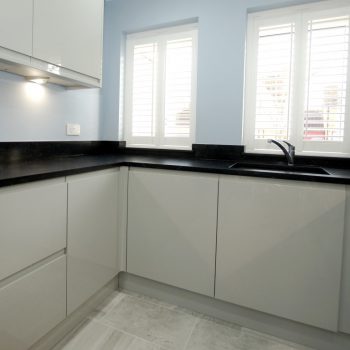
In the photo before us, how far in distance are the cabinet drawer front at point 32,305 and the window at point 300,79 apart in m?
1.59

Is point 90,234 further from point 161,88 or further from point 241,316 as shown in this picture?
point 161,88

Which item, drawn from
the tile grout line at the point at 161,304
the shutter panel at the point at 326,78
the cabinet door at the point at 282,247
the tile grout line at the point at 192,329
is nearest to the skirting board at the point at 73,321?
the tile grout line at the point at 161,304

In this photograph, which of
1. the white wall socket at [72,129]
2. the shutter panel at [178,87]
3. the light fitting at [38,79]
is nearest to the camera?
the light fitting at [38,79]

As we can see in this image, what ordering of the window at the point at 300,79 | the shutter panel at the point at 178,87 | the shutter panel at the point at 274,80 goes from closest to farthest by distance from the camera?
the window at the point at 300,79 < the shutter panel at the point at 274,80 < the shutter panel at the point at 178,87

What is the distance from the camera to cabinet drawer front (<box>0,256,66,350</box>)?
1125 millimetres

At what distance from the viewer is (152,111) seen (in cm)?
247

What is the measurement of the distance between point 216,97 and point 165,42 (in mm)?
722

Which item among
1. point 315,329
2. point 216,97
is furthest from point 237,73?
point 315,329

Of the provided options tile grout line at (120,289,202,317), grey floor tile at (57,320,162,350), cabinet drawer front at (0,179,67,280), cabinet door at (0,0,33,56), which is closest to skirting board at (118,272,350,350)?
tile grout line at (120,289,202,317)

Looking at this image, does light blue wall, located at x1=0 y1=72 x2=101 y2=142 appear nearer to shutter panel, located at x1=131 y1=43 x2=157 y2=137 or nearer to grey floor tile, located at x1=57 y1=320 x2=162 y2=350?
shutter panel, located at x1=131 y1=43 x2=157 y2=137

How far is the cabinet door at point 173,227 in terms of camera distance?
1.65 meters

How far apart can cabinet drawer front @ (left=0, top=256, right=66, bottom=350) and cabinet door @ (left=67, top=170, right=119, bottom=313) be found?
80 mm

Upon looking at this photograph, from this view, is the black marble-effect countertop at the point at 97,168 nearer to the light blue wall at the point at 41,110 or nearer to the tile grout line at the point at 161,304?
the light blue wall at the point at 41,110

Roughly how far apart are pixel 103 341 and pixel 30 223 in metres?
0.78
